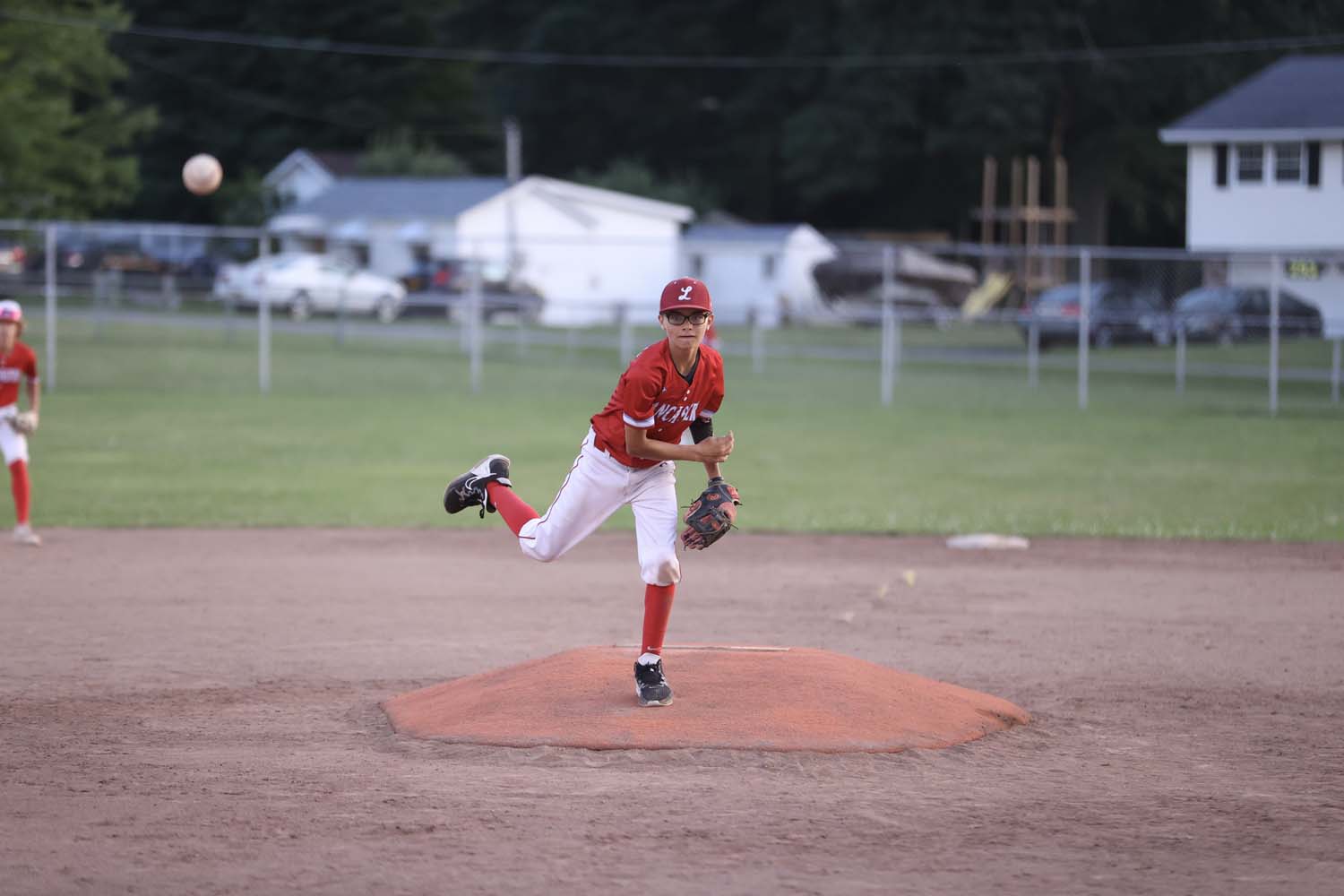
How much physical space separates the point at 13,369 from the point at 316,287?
93.6ft

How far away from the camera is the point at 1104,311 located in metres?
34.2

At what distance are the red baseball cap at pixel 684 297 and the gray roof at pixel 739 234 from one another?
4503 centimetres

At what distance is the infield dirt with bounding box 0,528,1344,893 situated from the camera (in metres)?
4.86

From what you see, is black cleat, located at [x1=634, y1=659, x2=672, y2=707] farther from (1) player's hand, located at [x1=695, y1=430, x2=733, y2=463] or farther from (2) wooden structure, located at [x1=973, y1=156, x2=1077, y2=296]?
(2) wooden structure, located at [x1=973, y1=156, x2=1077, y2=296]

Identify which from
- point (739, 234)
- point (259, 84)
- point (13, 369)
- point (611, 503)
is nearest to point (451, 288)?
point (739, 234)

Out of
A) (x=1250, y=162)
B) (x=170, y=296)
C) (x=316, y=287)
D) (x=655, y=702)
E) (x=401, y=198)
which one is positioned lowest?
(x=655, y=702)

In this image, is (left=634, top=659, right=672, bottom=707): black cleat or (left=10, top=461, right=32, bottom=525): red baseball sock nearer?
(left=634, top=659, right=672, bottom=707): black cleat

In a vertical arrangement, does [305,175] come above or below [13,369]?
above

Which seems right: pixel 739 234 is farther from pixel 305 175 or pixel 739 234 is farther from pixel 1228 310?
pixel 1228 310

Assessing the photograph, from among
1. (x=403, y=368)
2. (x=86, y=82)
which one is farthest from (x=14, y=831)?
(x=86, y=82)

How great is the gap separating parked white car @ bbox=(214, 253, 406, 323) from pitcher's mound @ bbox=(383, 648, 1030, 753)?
31.0 metres

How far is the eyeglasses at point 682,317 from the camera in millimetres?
6453

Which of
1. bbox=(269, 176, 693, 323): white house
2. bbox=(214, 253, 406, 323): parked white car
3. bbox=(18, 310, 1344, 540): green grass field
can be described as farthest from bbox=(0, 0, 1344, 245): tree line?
bbox=(18, 310, 1344, 540): green grass field

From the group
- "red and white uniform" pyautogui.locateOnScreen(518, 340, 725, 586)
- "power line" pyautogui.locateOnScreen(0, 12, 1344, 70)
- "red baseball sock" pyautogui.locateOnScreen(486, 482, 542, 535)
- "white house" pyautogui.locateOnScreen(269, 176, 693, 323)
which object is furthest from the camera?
"power line" pyautogui.locateOnScreen(0, 12, 1344, 70)
